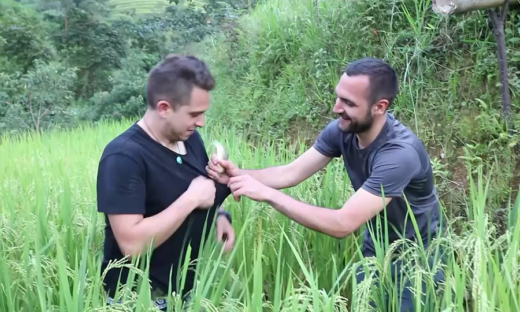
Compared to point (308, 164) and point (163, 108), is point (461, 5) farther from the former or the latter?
point (163, 108)

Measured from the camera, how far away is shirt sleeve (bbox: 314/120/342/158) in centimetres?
221

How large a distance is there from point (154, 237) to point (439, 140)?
2633mm

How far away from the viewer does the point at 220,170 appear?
1.83 metres

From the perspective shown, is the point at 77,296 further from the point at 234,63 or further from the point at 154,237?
the point at 234,63

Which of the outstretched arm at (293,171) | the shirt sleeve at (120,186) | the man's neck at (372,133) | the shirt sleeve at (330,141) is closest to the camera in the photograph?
the shirt sleeve at (120,186)

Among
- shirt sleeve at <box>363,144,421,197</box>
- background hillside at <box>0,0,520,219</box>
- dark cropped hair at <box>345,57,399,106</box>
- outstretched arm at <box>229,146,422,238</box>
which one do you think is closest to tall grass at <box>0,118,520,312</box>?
outstretched arm at <box>229,146,422,238</box>

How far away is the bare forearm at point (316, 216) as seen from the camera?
1816 millimetres

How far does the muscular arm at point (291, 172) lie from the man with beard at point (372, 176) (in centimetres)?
21

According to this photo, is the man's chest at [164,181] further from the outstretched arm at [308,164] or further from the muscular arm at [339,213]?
the outstretched arm at [308,164]

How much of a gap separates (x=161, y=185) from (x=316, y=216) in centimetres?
57

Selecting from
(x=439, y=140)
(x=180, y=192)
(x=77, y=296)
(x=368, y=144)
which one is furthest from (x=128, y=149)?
(x=439, y=140)

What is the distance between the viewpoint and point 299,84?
4906 millimetres

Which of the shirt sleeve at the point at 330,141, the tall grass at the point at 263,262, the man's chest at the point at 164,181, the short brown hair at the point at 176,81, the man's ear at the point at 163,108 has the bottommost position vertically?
the tall grass at the point at 263,262

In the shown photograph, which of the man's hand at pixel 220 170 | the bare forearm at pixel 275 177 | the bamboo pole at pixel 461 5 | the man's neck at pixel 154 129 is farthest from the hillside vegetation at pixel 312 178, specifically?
the bamboo pole at pixel 461 5
